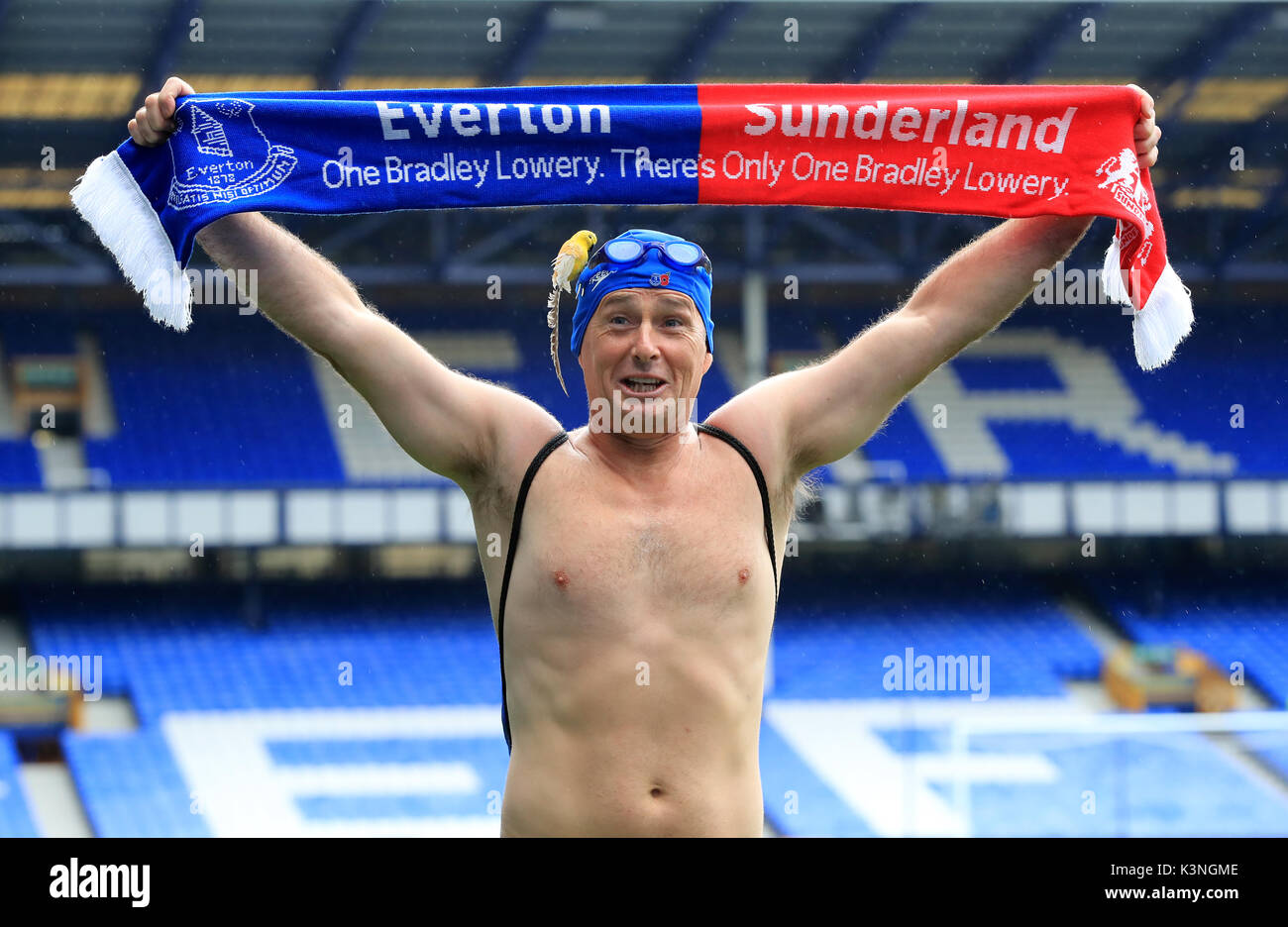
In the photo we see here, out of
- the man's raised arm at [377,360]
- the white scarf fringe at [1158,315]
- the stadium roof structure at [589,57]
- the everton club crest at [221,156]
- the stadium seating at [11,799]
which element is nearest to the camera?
the man's raised arm at [377,360]

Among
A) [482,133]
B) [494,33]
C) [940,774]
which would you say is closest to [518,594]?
[482,133]

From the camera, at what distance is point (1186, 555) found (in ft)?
62.0

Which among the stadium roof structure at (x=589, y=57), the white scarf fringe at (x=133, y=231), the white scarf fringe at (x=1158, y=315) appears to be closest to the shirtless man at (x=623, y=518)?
the white scarf fringe at (x=133, y=231)

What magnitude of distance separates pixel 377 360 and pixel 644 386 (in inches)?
20.1

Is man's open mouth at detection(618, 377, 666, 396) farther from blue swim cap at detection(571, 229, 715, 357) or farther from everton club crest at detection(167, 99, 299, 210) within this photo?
everton club crest at detection(167, 99, 299, 210)

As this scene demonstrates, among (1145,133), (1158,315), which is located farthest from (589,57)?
(1158,315)

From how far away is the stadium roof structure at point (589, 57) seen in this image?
14.6 metres

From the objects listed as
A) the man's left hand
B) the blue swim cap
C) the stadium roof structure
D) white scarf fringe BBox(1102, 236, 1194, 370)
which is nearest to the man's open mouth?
the blue swim cap

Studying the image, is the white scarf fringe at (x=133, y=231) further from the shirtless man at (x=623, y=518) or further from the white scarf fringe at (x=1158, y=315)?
the white scarf fringe at (x=1158, y=315)

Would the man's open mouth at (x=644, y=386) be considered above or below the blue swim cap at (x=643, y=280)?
below

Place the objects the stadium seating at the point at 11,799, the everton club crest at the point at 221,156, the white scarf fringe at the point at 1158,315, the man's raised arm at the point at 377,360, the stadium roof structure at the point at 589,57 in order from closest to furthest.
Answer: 1. the man's raised arm at the point at 377,360
2. the everton club crest at the point at 221,156
3. the white scarf fringe at the point at 1158,315
4. the stadium seating at the point at 11,799
5. the stadium roof structure at the point at 589,57

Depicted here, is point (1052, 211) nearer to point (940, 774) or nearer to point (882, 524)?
point (940, 774)

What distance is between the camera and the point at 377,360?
2.96 metres

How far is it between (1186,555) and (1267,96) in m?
5.53
